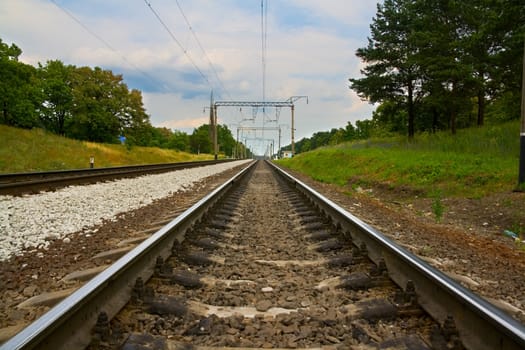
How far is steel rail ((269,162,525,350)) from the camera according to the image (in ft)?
5.35

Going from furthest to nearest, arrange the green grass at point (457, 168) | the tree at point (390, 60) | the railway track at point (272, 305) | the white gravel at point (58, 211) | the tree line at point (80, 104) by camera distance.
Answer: the tree line at point (80, 104) → the tree at point (390, 60) → the green grass at point (457, 168) → the white gravel at point (58, 211) → the railway track at point (272, 305)

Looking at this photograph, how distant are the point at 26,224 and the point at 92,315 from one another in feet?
12.8

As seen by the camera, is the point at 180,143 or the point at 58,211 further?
the point at 180,143

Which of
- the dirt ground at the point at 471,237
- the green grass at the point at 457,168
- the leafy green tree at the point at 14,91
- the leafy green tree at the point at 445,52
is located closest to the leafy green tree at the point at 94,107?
the leafy green tree at the point at 14,91

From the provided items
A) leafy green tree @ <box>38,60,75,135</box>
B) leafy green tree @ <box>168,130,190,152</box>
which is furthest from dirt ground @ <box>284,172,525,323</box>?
leafy green tree @ <box>168,130,190,152</box>

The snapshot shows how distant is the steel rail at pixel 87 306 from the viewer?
1550 millimetres

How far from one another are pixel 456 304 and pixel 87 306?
198 centimetres

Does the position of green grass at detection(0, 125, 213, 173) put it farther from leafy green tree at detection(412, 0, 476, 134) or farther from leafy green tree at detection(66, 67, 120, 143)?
leafy green tree at detection(66, 67, 120, 143)

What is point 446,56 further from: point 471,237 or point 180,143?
point 180,143

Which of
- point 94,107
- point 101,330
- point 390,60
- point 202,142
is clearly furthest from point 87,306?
point 202,142

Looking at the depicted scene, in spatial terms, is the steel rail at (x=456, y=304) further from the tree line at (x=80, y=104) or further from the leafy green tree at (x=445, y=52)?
the tree line at (x=80, y=104)

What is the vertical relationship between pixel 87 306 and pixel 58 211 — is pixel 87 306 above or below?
above

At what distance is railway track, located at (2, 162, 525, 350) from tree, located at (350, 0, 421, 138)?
24.5 metres

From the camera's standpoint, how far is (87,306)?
1925mm
